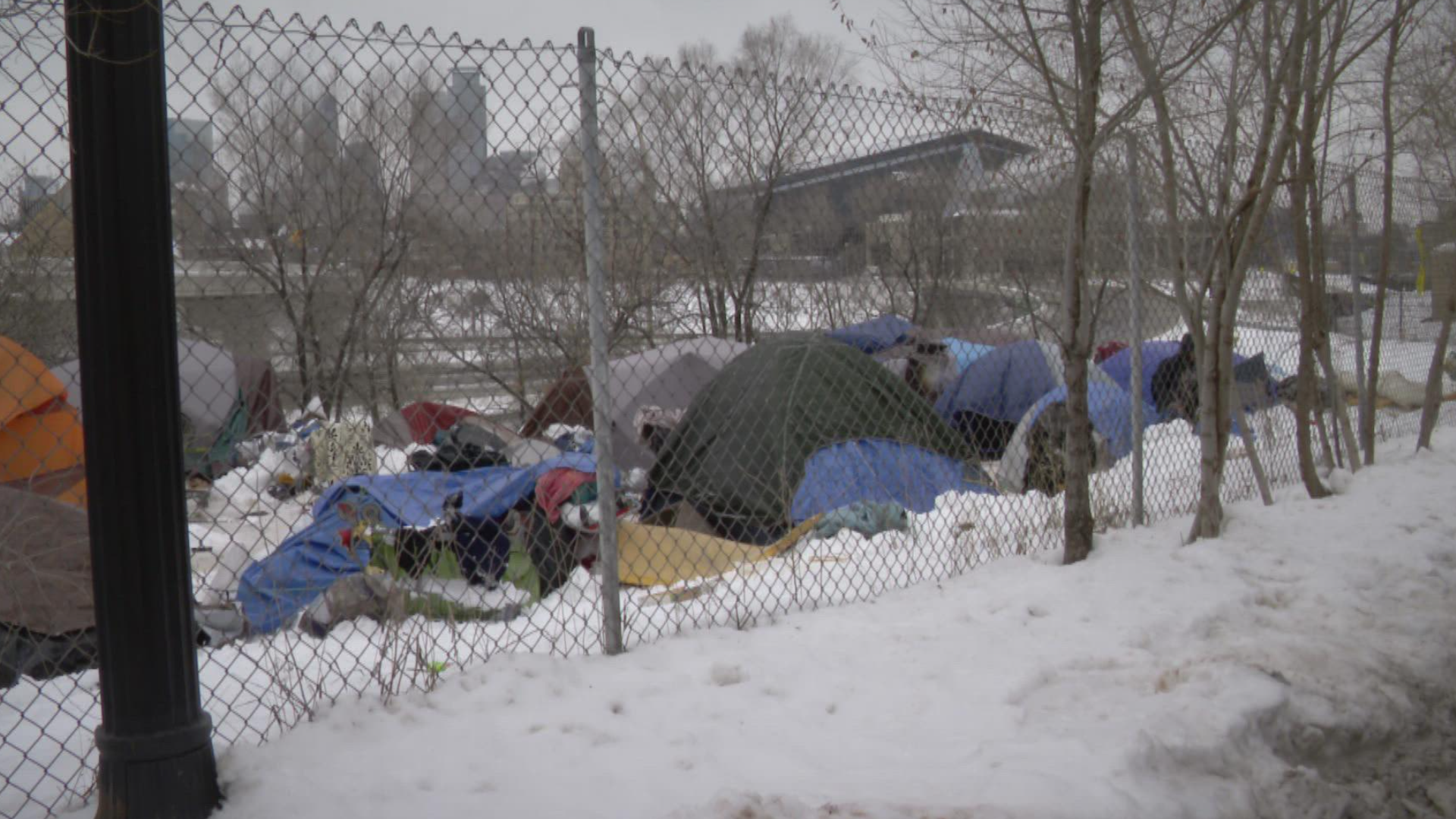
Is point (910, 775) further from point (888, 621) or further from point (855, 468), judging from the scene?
point (855, 468)

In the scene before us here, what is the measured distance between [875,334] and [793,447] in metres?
1.14

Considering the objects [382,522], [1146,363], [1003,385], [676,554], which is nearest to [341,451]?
[382,522]

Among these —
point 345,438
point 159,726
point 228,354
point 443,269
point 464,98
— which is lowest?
point 159,726

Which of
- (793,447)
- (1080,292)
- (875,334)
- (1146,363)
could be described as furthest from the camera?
(1146,363)

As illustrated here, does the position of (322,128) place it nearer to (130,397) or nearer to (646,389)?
(130,397)

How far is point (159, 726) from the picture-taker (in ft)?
8.23

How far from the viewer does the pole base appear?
2490 millimetres

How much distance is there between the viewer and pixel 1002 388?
33.2 ft

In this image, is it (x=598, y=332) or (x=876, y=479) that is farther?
(x=876, y=479)

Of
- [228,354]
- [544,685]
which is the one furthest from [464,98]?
[544,685]

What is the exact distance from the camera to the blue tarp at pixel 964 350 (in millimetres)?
8789

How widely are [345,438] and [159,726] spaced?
3064 millimetres

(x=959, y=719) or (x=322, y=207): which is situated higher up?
(x=322, y=207)

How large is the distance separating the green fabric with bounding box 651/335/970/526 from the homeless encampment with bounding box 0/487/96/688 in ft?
11.7
